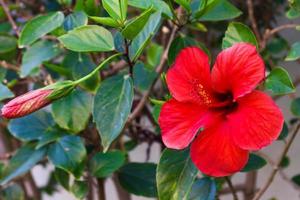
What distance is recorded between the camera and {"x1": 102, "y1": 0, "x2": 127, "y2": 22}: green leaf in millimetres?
554

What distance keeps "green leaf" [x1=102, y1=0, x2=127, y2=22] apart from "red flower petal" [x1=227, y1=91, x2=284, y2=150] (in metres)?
0.18

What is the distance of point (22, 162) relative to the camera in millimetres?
847

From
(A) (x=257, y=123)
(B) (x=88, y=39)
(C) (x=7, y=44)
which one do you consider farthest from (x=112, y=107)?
(C) (x=7, y=44)

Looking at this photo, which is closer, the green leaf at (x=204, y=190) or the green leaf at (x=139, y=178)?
the green leaf at (x=204, y=190)

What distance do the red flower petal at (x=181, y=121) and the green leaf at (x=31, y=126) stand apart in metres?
0.40

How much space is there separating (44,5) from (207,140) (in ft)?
2.92

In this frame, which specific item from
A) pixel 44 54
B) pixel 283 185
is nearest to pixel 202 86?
pixel 44 54

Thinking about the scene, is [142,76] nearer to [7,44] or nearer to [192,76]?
[7,44]

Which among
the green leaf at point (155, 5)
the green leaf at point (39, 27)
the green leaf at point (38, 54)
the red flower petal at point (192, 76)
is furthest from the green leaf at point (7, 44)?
the red flower petal at point (192, 76)

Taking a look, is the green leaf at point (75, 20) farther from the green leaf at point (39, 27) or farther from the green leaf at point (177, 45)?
the green leaf at point (177, 45)

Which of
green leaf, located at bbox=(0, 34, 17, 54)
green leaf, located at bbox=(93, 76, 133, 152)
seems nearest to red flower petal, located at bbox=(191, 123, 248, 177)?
green leaf, located at bbox=(93, 76, 133, 152)

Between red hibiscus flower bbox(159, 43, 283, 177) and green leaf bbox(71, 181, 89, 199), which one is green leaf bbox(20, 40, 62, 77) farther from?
red hibiscus flower bbox(159, 43, 283, 177)

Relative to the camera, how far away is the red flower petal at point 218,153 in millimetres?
472

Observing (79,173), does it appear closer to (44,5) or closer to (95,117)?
(95,117)
